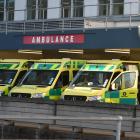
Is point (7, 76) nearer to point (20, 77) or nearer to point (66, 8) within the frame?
point (20, 77)

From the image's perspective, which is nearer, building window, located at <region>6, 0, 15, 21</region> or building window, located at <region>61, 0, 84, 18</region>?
building window, located at <region>61, 0, 84, 18</region>

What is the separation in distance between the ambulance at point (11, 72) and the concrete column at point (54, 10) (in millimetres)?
14134

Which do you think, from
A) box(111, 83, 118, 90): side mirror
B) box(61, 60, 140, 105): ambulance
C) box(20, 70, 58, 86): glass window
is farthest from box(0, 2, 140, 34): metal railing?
box(111, 83, 118, 90): side mirror

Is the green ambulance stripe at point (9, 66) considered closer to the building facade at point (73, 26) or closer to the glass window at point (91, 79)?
the glass window at point (91, 79)

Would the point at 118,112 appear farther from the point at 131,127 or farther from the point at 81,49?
the point at 81,49

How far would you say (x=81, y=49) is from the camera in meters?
29.5

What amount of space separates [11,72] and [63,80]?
2941 mm

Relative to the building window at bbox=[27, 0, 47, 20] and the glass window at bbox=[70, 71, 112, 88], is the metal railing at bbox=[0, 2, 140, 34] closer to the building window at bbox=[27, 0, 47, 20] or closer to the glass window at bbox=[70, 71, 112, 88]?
the building window at bbox=[27, 0, 47, 20]

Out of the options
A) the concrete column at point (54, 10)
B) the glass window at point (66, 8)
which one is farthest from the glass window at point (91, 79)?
the concrete column at point (54, 10)

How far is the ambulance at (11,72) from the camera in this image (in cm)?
2311

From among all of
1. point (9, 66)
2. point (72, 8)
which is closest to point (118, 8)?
point (72, 8)

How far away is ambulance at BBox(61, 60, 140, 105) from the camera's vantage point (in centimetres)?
1962

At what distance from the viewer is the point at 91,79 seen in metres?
20.7

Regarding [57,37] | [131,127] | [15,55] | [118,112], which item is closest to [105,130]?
[131,127]
